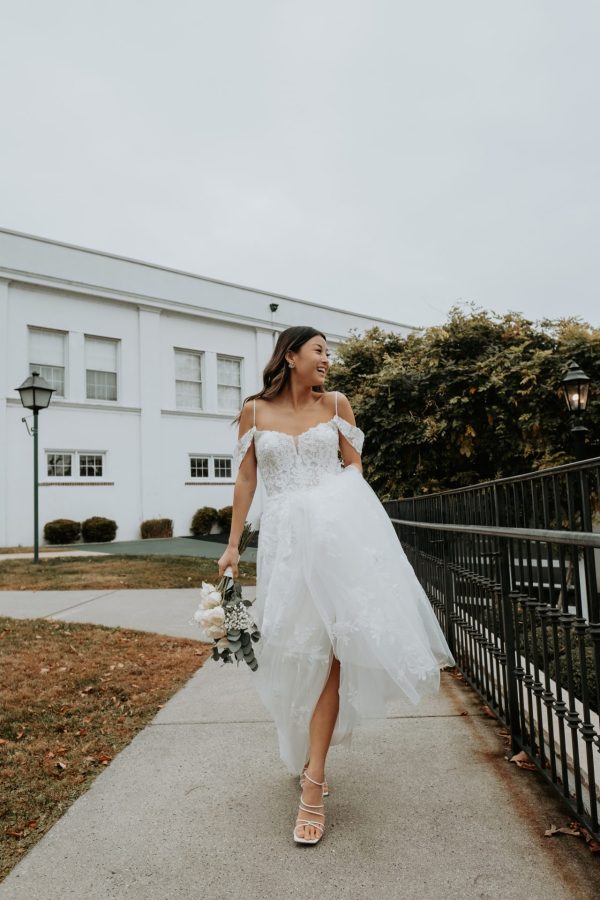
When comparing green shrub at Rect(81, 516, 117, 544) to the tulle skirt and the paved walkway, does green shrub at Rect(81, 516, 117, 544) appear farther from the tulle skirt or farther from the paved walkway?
the tulle skirt

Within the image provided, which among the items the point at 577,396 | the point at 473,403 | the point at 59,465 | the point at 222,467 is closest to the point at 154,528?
the point at 59,465

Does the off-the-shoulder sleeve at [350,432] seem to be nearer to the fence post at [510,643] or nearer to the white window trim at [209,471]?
the fence post at [510,643]

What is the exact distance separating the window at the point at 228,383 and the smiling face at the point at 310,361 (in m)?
19.7

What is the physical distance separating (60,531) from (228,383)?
27.5ft

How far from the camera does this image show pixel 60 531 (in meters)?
17.3

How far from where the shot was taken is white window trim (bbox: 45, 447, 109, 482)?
18.0 m

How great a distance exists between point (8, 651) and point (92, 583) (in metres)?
4.22

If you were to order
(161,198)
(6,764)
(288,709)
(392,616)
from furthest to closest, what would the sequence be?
(161,198) → (6,764) → (288,709) → (392,616)

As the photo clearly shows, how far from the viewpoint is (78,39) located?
353 inches

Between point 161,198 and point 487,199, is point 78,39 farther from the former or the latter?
point 487,199

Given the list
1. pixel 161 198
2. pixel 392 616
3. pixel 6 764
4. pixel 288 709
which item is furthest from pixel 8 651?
pixel 161 198

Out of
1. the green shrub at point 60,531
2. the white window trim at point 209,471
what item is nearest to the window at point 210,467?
the white window trim at point 209,471

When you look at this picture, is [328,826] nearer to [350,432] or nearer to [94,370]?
[350,432]

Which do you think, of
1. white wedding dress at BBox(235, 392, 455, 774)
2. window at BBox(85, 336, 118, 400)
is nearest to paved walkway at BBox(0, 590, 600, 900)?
white wedding dress at BBox(235, 392, 455, 774)
